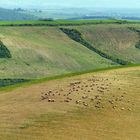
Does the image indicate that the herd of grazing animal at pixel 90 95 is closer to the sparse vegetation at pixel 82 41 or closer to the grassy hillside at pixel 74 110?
the grassy hillside at pixel 74 110

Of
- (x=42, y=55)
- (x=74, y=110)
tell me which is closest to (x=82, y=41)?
(x=42, y=55)

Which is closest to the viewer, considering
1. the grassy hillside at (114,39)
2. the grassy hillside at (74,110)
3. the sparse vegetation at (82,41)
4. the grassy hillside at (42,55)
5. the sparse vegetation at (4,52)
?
the grassy hillside at (74,110)

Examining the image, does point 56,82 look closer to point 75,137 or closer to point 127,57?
point 75,137

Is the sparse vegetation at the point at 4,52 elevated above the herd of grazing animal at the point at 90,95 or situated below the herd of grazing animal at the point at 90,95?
below

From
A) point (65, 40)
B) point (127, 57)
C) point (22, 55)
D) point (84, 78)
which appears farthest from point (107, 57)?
point (84, 78)

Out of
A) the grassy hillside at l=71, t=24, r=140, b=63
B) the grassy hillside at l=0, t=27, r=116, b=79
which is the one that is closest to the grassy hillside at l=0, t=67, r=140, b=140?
the grassy hillside at l=0, t=27, r=116, b=79

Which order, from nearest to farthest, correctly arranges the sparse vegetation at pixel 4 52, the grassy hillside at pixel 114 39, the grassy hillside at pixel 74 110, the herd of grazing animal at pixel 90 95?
1. the grassy hillside at pixel 74 110
2. the herd of grazing animal at pixel 90 95
3. the sparse vegetation at pixel 4 52
4. the grassy hillside at pixel 114 39

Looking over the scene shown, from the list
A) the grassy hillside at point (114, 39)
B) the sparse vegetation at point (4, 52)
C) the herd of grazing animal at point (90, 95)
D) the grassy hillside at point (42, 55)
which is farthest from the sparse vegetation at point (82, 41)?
the herd of grazing animal at point (90, 95)
